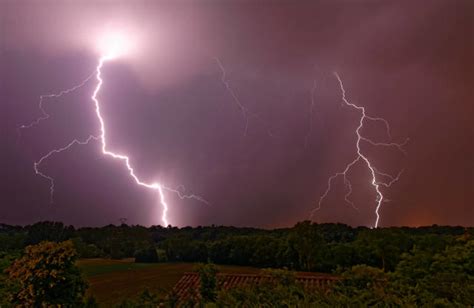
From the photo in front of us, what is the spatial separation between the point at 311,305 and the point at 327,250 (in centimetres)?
3905

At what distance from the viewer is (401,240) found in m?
37.4

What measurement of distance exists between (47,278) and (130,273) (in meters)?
37.0

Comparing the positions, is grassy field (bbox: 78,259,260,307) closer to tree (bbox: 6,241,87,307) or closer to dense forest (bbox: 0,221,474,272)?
dense forest (bbox: 0,221,474,272)

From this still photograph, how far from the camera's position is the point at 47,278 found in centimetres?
704

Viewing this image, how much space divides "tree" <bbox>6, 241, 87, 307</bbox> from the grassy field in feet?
85.4

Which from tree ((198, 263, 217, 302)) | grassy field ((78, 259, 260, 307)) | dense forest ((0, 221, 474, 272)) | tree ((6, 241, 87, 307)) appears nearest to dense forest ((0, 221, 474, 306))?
dense forest ((0, 221, 474, 272))

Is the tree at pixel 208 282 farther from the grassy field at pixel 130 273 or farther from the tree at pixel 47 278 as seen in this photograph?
the grassy field at pixel 130 273

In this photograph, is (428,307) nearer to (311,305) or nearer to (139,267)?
(311,305)

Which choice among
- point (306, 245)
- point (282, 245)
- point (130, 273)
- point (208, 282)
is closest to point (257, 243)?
point (282, 245)

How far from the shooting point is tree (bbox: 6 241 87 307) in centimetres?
689

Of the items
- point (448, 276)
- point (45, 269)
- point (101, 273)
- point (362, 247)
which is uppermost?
point (362, 247)

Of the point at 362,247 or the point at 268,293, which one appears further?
the point at 362,247

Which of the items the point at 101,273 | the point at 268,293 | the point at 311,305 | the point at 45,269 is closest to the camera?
the point at 311,305

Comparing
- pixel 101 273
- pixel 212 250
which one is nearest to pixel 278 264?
pixel 212 250
